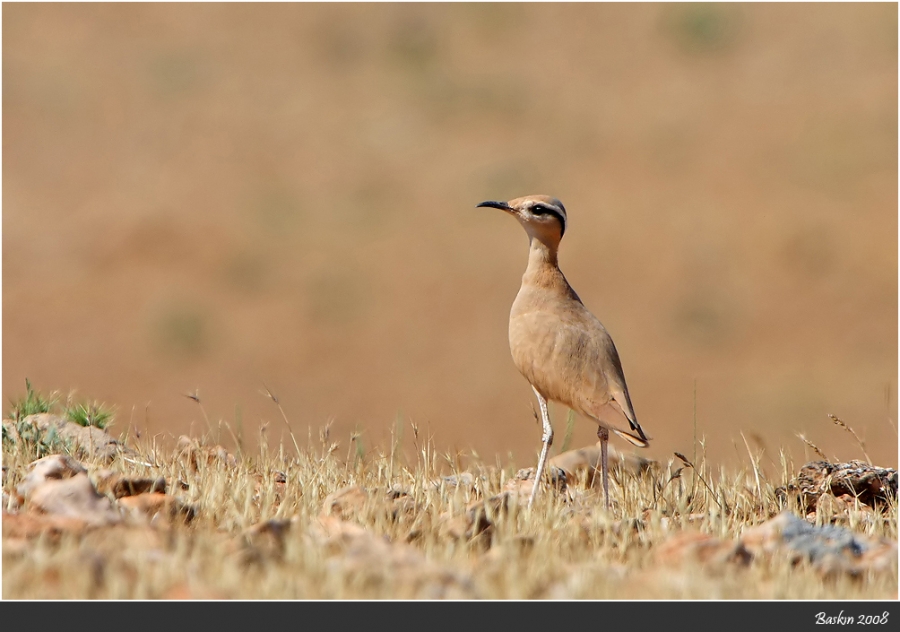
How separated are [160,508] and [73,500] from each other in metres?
0.34

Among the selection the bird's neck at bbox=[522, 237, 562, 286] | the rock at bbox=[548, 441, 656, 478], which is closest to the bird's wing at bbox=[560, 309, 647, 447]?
the bird's neck at bbox=[522, 237, 562, 286]

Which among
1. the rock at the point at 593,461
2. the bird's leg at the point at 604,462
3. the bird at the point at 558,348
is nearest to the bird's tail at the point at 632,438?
the bird at the point at 558,348

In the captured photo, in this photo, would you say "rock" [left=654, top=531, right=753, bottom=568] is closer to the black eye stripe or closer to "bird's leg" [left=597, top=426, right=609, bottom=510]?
"bird's leg" [left=597, top=426, right=609, bottom=510]

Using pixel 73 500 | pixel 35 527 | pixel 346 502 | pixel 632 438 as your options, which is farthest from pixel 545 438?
pixel 35 527

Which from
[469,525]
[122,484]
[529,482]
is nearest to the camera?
[469,525]

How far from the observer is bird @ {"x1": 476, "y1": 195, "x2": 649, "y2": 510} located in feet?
17.3

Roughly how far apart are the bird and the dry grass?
32 centimetres

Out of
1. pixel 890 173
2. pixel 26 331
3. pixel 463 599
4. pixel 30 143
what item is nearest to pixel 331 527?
pixel 463 599

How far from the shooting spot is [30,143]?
2822 cm

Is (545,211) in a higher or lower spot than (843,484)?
higher

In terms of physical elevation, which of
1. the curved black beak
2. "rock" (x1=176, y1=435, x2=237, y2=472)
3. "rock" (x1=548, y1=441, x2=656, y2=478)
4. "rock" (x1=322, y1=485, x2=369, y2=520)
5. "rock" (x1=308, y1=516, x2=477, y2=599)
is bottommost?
"rock" (x1=308, y1=516, x2=477, y2=599)

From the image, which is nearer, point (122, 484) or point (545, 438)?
point (122, 484)

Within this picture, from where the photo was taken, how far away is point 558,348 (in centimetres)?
538

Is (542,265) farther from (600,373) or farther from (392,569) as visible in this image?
(392,569)
